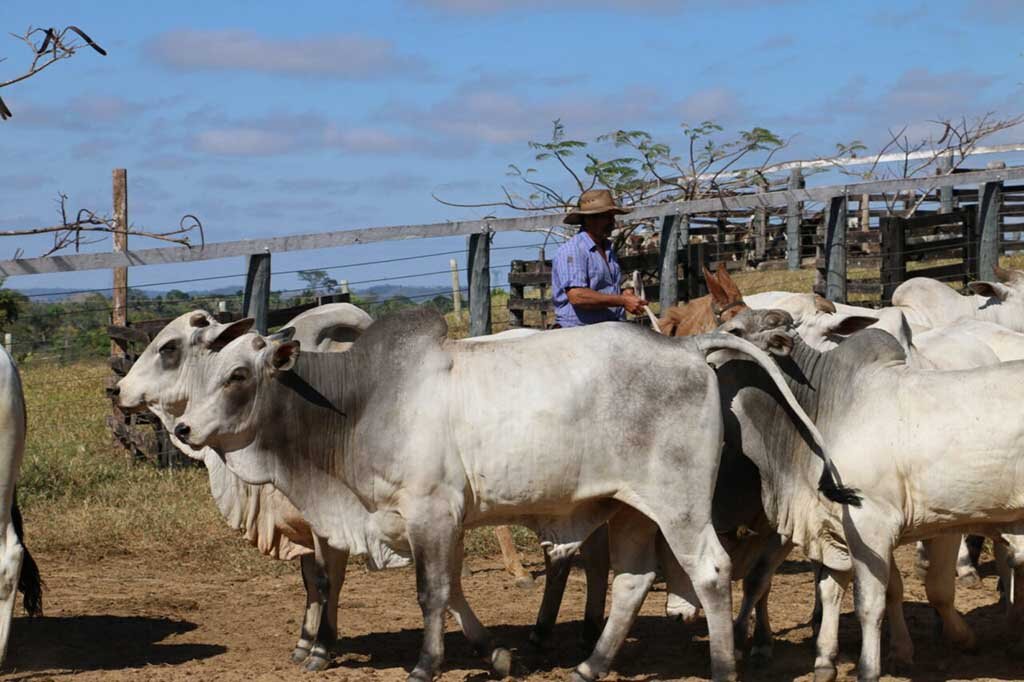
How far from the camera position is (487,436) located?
5.62 metres

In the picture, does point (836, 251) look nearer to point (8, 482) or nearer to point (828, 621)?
point (828, 621)

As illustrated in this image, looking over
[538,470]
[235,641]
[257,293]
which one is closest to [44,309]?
[257,293]

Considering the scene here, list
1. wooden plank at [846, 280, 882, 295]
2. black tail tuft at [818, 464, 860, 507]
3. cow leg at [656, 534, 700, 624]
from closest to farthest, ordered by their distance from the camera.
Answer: black tail tuft at [818, 464, 860, 507] < cow leg at [656, 534, 700, 624] < wooden plank at [846, 280, 882, 295]

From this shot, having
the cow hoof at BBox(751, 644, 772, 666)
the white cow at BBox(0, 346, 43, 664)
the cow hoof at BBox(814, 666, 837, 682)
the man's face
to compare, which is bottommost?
the cow hoof at BBox(751, 644, 772, 666)

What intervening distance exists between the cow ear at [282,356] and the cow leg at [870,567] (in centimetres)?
242

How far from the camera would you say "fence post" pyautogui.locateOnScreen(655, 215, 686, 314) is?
10836 millimetres

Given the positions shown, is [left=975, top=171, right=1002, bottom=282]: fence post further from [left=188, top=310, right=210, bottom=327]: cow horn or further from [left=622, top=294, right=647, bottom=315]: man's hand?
[left=188, top=310, right=210, bottom=327]: cow horn

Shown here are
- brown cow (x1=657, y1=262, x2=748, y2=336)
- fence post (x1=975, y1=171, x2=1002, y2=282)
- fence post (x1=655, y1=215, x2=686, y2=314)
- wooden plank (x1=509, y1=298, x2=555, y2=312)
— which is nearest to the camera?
brown cow (x1=657, y1=262, x2=748, y2=336)

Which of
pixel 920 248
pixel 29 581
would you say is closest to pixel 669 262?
pixel 920 248

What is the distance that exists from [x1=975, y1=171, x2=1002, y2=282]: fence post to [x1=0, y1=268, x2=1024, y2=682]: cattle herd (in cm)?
628

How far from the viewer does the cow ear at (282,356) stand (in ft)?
18.9

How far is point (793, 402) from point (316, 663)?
2516 mm

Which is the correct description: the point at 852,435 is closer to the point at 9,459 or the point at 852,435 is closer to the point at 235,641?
the point at 235,641

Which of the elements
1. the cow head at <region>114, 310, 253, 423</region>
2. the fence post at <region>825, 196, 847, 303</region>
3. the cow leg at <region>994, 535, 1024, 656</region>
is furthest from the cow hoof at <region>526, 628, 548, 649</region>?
the fence post at <region>825, 196, 847, 303</region>
